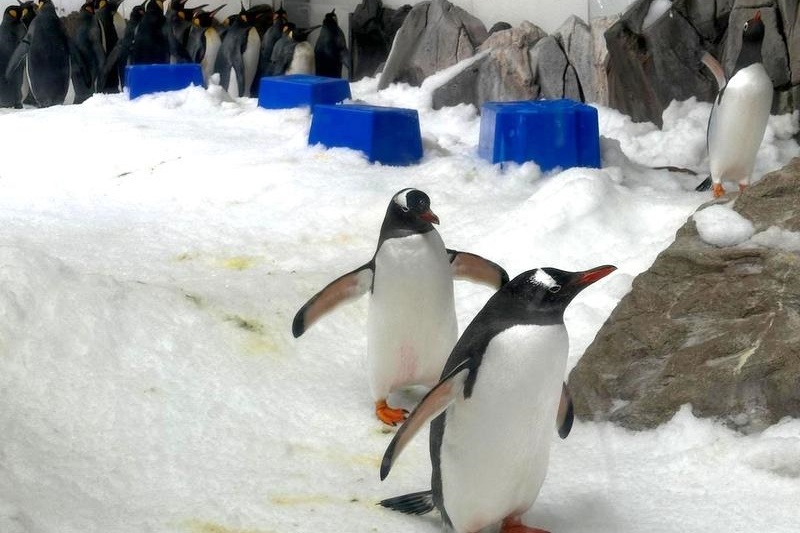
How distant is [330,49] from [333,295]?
7641mm

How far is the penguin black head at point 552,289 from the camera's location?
186 centimetres

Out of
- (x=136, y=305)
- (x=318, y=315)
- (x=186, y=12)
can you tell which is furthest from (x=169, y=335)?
(x=186, y=12)

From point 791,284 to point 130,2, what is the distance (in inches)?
419

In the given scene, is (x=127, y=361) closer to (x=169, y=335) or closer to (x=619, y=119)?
(x=169, y=335)

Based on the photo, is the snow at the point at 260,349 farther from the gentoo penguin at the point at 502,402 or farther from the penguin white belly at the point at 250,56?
the penguin white belly at the point at 250,56

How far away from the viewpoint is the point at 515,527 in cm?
198

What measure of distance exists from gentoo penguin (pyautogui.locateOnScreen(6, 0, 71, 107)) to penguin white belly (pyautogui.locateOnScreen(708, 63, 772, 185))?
702 centimetres

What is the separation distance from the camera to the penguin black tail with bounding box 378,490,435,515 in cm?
206

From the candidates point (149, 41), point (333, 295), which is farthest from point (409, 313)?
point (149, 41)

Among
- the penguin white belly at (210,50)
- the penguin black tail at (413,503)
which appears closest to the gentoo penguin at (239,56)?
the penguin white belly at (210,50)

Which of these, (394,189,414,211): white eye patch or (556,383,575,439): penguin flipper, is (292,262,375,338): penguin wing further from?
(556,383,575,439): penguin flipper

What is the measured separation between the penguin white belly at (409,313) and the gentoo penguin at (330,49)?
7469 millimetres

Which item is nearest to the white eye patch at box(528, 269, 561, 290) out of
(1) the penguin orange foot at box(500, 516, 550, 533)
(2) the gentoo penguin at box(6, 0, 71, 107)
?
(1) the penguin orange foot at box(500, 516, 550, 533)

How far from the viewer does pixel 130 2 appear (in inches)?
462
